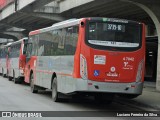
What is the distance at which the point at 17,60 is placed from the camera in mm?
30094

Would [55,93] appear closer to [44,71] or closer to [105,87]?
[44,71]

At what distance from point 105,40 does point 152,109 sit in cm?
316

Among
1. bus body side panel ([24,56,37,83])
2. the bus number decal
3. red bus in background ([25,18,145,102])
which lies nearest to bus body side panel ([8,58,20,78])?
bus body side panel ([24,56,37,83])

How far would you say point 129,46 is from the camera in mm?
15156

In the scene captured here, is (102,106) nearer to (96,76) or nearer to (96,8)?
(96,76)

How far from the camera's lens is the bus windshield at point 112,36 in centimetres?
1490

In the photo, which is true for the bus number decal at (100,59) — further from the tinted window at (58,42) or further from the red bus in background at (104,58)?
the tinted window at (58,42)

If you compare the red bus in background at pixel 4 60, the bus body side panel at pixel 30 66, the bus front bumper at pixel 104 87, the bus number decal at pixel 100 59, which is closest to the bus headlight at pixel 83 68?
the bus front bumper at pixel 104 87

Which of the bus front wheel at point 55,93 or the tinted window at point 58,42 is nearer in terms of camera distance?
the tinted window at point 58,42

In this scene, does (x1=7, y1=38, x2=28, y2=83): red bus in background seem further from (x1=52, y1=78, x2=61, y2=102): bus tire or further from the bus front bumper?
the bus front bumper

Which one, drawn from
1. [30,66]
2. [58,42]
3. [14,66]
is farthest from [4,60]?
[58,42]

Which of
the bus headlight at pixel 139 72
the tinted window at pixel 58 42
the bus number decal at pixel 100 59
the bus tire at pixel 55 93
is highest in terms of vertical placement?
the tinted window at pixel 58 42

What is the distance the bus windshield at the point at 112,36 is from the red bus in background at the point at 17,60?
499 inches

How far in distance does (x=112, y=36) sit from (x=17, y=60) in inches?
630
